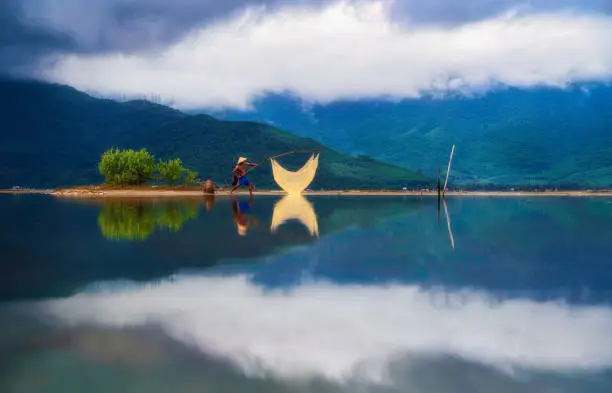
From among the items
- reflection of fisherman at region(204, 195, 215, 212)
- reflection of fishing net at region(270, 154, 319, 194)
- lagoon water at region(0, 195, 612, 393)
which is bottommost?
lagoon water at region(0, 195, 612, 393)

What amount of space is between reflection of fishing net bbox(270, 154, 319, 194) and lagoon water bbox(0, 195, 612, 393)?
45381mm

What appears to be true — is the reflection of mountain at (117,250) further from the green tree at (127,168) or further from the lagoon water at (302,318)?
the green tree at (127,168)

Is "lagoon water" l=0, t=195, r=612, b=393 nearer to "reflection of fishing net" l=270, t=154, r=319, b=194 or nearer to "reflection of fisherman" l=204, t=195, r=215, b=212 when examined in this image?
"reflection of fisherman" l=204, t=195, r=215, b=212

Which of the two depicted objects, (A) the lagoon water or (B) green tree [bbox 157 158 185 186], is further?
(B) green tree [bbox 157 158 185 186]

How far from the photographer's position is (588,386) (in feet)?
22.0

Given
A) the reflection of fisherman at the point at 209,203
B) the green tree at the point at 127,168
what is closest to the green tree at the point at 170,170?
the green tree at the point at 127,168

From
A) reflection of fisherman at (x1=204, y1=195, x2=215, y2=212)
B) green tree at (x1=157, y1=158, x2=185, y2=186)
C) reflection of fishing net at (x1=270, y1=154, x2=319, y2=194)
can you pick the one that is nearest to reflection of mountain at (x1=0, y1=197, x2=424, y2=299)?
reflection of fisherman at (x1=204, y1=195, x2=215, y2=212)

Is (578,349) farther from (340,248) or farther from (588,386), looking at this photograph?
(340,248)

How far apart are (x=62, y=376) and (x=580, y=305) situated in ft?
26.5

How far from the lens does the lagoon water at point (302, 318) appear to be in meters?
6.90

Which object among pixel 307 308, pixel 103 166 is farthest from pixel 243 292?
pixel 103 166

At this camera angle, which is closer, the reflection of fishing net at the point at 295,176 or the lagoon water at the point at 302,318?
the lagoon water at the point at 302,318

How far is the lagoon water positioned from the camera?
22.6ft

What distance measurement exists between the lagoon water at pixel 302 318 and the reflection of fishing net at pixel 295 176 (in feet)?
149
